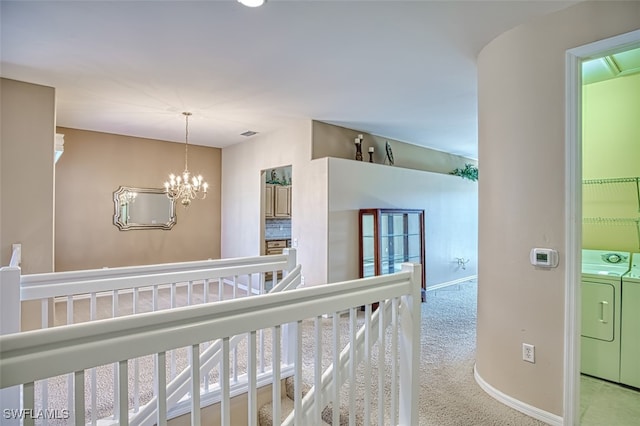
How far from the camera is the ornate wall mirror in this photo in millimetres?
5609

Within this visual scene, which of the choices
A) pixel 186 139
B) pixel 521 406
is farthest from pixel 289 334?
pixel 186 139

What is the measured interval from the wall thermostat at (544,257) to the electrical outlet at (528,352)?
1.77 feet

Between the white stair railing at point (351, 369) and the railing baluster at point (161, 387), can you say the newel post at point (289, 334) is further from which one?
the railing baluster at point (161, 387)

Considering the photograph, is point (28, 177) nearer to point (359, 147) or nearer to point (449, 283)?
point (359, 147)

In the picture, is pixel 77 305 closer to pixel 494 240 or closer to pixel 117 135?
pixel 117 135

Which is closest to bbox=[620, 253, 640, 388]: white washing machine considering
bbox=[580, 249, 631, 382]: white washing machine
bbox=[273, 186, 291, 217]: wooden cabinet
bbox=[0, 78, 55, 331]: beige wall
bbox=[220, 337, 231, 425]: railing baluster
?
bbox=[580, 249, 631, 382]: white washing machine

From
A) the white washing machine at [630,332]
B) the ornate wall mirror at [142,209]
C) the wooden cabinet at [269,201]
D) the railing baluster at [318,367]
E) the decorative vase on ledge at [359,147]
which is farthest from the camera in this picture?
the wooden cabinet at [269,201]

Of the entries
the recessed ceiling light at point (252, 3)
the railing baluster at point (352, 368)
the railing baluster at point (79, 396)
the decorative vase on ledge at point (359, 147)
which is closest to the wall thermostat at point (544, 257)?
the railing baluster at point (352, 368)

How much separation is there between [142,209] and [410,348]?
539 cm

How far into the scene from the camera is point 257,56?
2.82 meters

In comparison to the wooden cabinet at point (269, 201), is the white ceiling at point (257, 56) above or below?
above

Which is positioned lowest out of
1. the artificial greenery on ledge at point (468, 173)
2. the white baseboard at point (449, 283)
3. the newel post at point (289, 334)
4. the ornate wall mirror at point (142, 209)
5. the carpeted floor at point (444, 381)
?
the carpeted floor at point (444, 381)

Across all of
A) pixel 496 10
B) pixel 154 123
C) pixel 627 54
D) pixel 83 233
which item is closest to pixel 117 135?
pixel 154 123

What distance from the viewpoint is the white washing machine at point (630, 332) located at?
2488 millimetres
